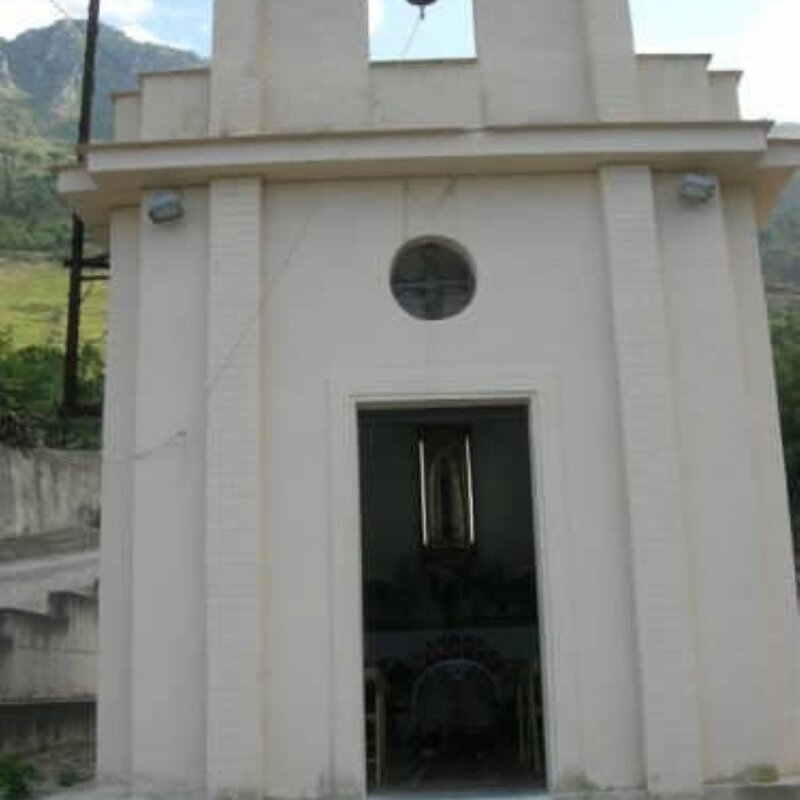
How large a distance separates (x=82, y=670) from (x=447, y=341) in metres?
9.92

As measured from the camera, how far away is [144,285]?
10234 mm

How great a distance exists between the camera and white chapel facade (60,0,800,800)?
30.7 feet

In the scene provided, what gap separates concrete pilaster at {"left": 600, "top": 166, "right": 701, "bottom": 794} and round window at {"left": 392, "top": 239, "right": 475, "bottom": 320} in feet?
4.16

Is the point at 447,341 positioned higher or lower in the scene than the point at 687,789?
higher

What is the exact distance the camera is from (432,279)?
10.4 metres

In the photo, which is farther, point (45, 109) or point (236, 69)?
point (45, 109)

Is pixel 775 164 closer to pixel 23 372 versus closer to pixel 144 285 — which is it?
pixel 144 285

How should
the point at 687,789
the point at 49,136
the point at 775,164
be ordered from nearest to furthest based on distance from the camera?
the point at 687,789
the point at 775,164
the point at 49,136

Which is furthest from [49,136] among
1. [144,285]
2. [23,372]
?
[144,285]

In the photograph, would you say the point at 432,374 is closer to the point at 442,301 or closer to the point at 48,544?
the point at 442,301

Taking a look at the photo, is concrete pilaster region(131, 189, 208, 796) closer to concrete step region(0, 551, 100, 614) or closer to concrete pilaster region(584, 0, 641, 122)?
concrete pilaster region(584, 0, 641, 122)

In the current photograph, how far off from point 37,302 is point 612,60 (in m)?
45.3

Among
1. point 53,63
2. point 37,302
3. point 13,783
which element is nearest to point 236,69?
point 13,783

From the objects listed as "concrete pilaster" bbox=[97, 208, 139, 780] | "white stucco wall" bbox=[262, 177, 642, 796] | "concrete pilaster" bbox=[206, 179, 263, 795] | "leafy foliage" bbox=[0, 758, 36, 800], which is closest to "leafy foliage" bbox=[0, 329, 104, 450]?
"leafy foliage" bbox=[0, 758, 36, 800]
